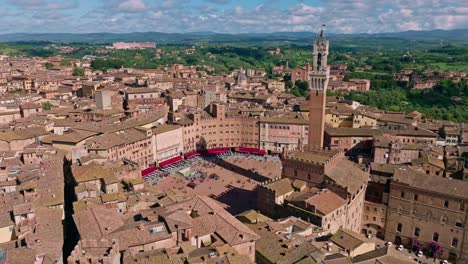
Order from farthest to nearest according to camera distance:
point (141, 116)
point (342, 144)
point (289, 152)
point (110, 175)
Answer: point (141, 116) → point (342, 144) → point (289, 152) → point (110, 175)

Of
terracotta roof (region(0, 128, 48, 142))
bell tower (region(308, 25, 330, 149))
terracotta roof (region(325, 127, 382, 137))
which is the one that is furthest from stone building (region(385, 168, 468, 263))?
terracotta roof (region(0, 128, 48, 142))

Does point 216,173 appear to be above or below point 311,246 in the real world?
below

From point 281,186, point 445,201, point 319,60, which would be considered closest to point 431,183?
point 445,201

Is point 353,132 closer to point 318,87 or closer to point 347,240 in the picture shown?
point 318,87

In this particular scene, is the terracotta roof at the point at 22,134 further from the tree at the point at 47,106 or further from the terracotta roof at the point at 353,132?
the terracotta roof at the point at 353,132

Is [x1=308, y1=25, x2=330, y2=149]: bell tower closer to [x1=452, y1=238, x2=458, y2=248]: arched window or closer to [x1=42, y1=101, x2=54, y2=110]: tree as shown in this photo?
[x1=452, y1=238, x2=458, y2=248]: arched window

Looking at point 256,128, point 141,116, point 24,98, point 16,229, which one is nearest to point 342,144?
point 256,128

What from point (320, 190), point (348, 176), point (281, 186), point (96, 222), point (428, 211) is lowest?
point (428, 211)

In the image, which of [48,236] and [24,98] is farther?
[24,98]

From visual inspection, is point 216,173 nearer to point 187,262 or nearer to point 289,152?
point 289,152
